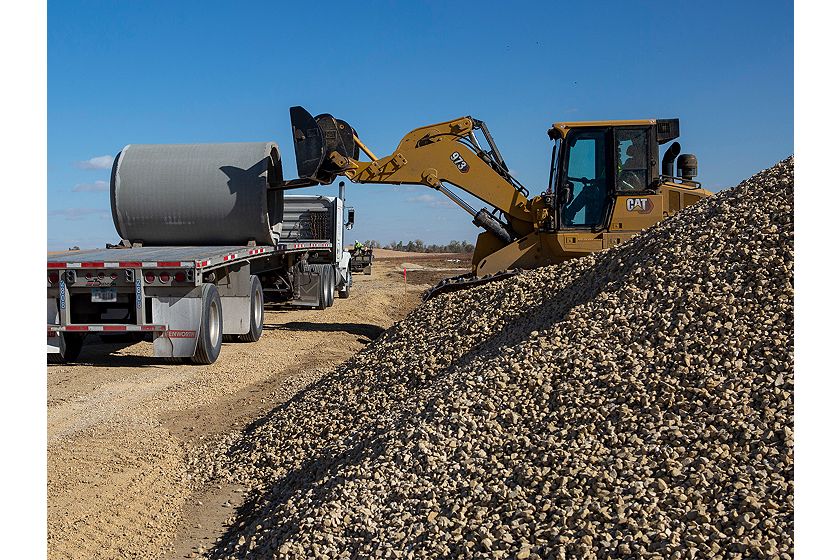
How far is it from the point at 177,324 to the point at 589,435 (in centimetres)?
657

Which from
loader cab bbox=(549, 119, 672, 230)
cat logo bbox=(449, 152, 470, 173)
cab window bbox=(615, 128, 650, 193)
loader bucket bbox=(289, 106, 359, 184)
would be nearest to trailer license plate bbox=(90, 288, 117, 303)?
loader bucket bbox=(289, 106, 359, 184)

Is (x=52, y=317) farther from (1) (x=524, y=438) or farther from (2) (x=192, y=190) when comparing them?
(1) (x=524, y=438)

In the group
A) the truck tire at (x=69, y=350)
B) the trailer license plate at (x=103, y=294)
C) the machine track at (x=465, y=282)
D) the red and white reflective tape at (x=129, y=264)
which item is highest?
the red and white reflective tape at (x=129, y=264)

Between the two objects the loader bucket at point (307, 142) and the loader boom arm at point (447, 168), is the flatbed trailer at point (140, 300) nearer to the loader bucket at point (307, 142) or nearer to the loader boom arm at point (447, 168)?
the loader bucket at point (307, 142)

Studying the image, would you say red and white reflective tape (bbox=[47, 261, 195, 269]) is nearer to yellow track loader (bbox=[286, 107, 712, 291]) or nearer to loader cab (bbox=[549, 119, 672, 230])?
yellow track loader (bbox=[286, 107, 712, 291])

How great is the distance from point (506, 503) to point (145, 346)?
8989mm

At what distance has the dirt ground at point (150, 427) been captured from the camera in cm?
479

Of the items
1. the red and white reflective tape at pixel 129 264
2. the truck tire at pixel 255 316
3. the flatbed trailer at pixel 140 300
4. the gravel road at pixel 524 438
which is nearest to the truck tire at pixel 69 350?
the flatbed trailer at pixel 140 300

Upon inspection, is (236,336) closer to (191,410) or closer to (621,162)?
(191,410)

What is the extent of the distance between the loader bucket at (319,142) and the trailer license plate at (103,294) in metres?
3.56

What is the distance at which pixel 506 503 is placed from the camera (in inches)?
154

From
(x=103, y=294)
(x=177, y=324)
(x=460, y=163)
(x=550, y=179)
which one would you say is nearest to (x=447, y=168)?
(x=460, y=163)

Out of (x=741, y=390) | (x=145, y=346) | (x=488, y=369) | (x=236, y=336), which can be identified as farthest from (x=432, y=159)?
(x=741, y=390)

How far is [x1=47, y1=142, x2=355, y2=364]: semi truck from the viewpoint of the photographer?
926 cm
